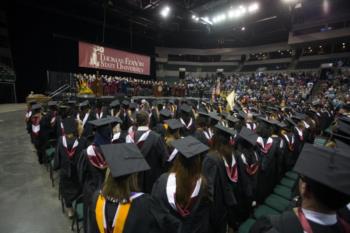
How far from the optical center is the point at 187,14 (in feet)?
49.4

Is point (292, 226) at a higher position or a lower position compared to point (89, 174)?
higher

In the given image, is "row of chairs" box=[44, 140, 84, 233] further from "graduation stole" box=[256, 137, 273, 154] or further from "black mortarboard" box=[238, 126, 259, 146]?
"graduation stole" box=[256, 137, 273, 154]

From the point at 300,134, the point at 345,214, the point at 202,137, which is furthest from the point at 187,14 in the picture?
the point at 345,214

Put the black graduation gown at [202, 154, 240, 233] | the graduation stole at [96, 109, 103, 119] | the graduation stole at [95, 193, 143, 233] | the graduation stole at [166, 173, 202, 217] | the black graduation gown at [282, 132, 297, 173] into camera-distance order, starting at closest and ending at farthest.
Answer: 1. the graduation stole at [95, 193, 143, 233]
2. the graduation stole at [166, 173, 202, 217]
3. the black graduation gown at [202, 154, 240, 233]
4. the black graduation gown at [282, 132, 297, 173]
5. the graduation stole at [96, 109, 103, 119]

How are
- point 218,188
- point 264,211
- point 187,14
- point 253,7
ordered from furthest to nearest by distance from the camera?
point 187,14
point 253,7
point 264,211
point 218,188

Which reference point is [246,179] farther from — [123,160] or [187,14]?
[187,14]

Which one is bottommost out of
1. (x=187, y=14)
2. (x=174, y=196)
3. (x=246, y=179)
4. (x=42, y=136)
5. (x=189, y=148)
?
(x=42, y=136)

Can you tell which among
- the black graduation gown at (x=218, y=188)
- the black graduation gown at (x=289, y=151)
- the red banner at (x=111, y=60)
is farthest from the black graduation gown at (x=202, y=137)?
the red banner at (x=111, y=60)

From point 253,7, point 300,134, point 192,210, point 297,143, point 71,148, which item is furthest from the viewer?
point 253,7

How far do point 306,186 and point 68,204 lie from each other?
347cm

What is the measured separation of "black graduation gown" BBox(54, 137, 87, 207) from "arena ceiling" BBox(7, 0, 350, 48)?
41.7 feet

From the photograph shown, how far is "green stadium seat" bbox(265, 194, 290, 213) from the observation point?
2949 mm

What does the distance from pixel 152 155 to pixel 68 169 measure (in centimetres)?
139

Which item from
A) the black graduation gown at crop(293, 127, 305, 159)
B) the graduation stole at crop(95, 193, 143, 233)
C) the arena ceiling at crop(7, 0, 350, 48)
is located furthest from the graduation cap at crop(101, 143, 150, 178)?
the arena ceiling at crop(7, 0, 350, 48)
